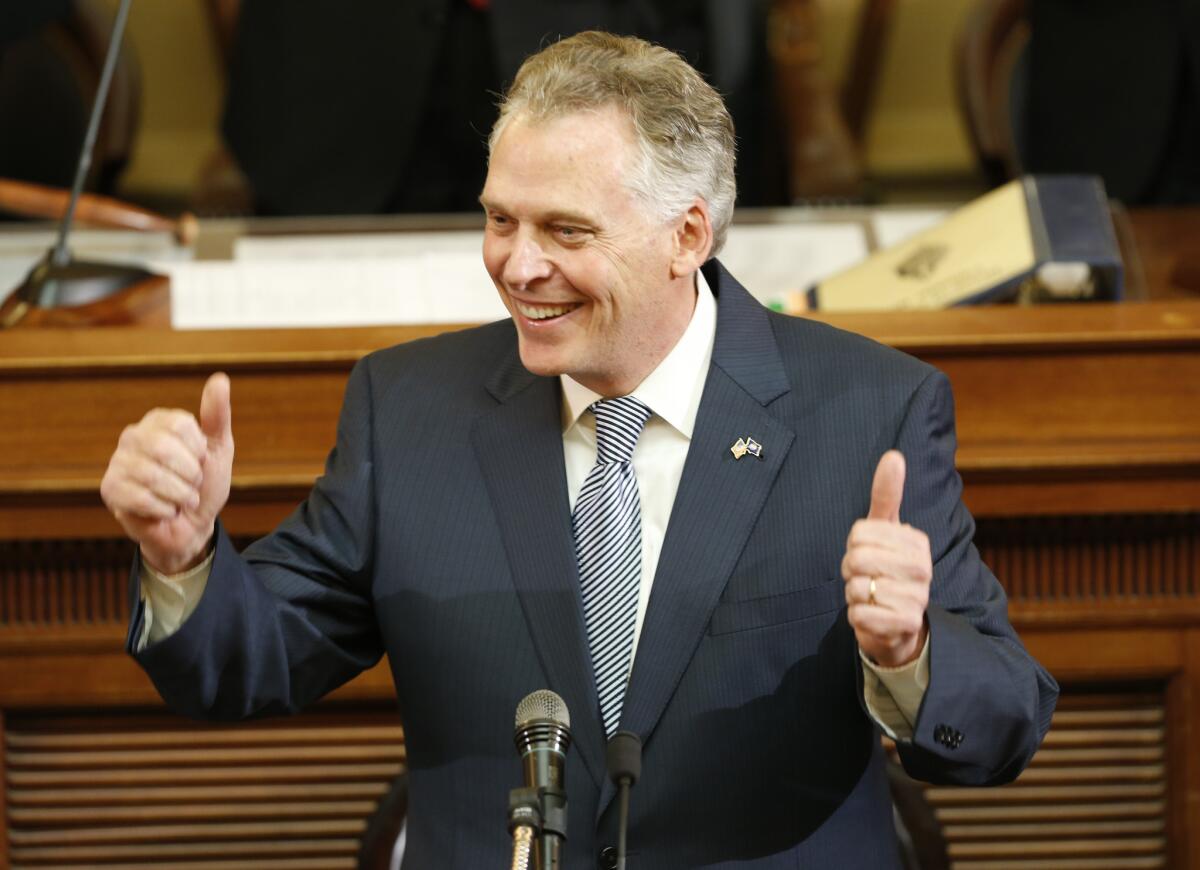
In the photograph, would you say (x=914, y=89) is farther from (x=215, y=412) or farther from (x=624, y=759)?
(x=624, y=759)

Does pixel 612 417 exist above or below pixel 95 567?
above

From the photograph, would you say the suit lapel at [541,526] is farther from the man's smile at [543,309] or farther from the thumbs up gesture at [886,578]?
the thumbs up gesture at [886,578]

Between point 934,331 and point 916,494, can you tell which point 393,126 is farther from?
point 916,494

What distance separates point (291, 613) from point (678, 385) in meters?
0.45

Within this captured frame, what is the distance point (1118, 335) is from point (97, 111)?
4.75 ft

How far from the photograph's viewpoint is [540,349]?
163 centimetres

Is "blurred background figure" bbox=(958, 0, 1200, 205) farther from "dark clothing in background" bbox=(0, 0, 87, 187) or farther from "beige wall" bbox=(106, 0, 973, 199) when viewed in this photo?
"dark clothing in background" bbox=(0, 0, 87, 187)

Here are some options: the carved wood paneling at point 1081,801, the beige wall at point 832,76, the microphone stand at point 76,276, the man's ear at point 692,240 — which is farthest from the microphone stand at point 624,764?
the beige wall at point 832,76

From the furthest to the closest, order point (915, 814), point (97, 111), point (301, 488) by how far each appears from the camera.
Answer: point (97, 111) → point (301, 488) → point (915, 814)

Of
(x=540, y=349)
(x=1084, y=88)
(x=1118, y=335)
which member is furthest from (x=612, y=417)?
(x=1084, y=88)

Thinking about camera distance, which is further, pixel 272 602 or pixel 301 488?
pixel 301 488

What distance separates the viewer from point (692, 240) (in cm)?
170

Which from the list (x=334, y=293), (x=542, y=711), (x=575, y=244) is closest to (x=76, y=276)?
(x=334, y=293)

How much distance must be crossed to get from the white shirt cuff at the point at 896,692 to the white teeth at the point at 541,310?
0.43 meters
